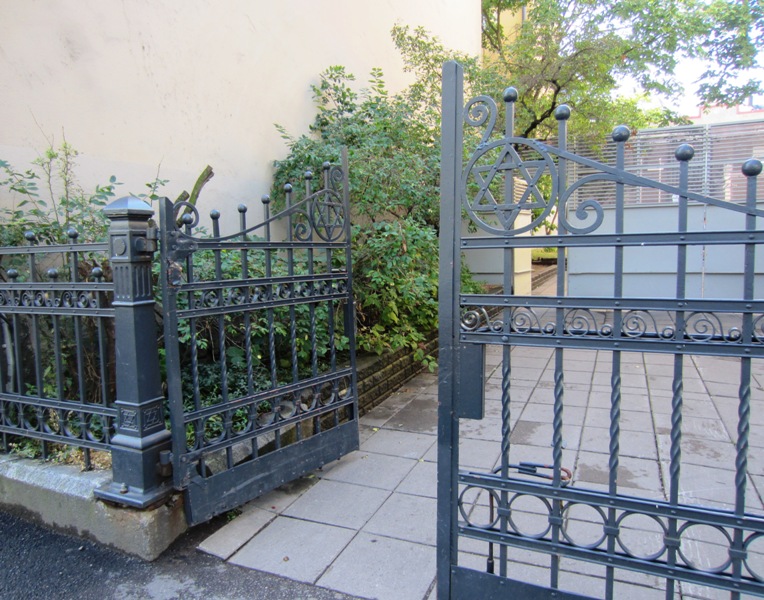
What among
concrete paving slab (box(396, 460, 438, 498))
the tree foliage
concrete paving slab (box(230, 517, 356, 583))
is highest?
the tree foliage

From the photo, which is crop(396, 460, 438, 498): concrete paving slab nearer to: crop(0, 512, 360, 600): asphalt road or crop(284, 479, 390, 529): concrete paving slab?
crop(284, 479, 390, 529): concrete paving slab

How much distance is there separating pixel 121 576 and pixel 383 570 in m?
1.29

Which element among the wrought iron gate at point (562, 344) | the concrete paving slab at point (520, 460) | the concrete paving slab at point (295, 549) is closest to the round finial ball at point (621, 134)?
the wrought iron gate at point (562, 344)

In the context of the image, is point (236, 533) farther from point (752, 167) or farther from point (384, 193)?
point (384, 193)

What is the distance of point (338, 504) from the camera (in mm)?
3289

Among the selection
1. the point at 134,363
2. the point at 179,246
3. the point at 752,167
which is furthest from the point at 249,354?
the point at 752,167

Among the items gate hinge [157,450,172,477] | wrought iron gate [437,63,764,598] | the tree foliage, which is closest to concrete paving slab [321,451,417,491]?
wrought iron gate [437,63,764,598]

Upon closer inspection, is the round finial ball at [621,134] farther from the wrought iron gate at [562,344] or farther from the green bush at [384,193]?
the green bush at [384,193]

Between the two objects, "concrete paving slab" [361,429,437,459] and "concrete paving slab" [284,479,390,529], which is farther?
"concrete paving slab" [361,429,437,459]

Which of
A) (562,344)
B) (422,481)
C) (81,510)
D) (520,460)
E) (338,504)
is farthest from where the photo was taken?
(520,460)

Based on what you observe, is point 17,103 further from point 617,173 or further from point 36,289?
A: point 617,173

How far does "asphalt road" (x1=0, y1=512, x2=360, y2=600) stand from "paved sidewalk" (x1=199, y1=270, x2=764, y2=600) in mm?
94

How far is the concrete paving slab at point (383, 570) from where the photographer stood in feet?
8.16

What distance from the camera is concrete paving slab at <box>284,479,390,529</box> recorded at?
3121 millimetres
